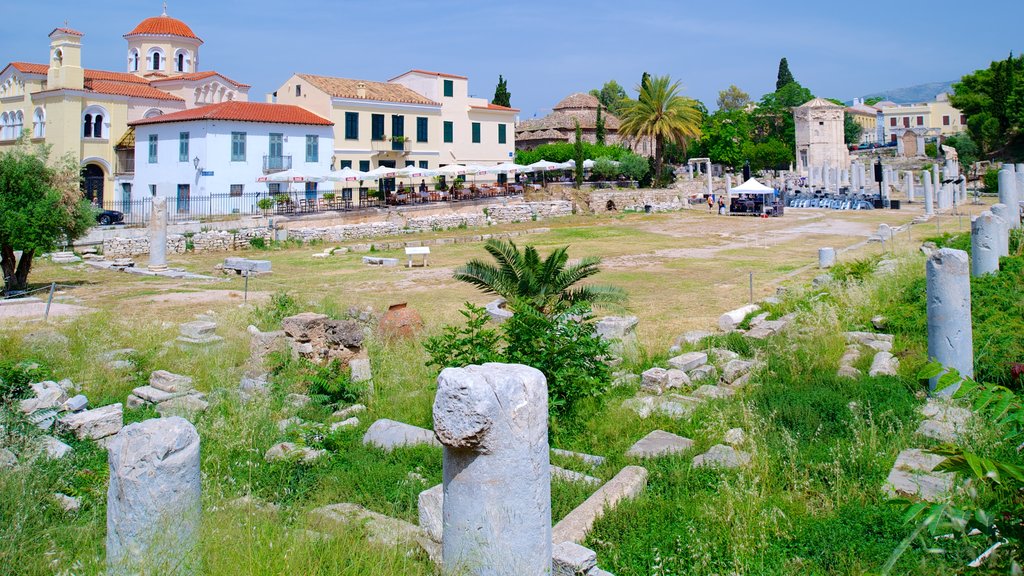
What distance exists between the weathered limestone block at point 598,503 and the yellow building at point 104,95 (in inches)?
1707

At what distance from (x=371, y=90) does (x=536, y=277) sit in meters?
39.8

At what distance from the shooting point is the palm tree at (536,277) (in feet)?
42.8

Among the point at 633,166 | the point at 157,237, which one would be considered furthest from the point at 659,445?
the point at 633,166

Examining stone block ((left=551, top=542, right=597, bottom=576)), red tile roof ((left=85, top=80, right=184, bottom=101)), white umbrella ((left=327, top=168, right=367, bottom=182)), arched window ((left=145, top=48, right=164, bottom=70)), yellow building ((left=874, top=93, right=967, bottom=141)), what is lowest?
stone block ((left=551, top=542, right=597, bottom=576))

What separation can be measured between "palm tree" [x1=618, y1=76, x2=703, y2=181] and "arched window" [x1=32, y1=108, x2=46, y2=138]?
3709cm

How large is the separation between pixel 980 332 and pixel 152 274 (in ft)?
75.8

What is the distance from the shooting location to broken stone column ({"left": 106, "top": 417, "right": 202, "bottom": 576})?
14.7ft

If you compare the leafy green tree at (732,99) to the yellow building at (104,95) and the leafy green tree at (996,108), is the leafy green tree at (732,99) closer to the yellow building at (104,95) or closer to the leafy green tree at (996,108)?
the leafy green tree at (996,108)

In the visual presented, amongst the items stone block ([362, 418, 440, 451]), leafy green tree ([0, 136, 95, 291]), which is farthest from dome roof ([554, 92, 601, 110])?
stone block ([362, 418, 440, 451])

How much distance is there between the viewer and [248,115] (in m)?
42.6

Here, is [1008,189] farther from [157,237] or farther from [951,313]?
[157,237]

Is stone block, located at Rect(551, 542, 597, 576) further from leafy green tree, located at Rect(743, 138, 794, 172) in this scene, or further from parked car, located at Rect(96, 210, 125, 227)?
leafy green tree, located at Rect(743, 138, 794, 172)

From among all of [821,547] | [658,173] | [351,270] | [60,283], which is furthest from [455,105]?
[821,547]

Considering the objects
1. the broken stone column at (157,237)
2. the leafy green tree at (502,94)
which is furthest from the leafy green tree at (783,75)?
the broken stone column at (157,237)
